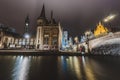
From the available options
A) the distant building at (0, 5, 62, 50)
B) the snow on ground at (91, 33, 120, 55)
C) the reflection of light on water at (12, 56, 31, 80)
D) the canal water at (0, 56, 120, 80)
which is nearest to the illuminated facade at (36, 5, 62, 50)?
the distant building at (0, 5, 62, 50)

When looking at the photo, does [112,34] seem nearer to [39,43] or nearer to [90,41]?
[90,41]

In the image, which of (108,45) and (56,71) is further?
(108,45)

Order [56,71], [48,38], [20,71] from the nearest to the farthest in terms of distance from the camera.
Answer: [20,71] → [56,71] → [48,38]

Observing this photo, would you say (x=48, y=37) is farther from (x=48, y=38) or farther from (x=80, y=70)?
(x=80, y=70)

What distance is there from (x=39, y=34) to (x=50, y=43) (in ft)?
40.1

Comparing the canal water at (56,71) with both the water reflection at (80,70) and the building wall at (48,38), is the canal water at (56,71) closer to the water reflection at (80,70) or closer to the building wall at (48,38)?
the water reflection at (80,70)

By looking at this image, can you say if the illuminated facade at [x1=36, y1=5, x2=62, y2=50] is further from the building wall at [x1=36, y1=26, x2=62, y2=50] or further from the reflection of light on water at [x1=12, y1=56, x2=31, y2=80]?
the reflection of light on water at [x1=12, y1=56, x2=31, y2=80]

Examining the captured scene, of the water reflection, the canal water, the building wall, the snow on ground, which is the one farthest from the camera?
the building wall

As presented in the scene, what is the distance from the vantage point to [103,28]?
103 meters

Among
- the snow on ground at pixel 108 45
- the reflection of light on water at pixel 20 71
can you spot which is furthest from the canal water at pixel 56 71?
the snow on ground at pixel 108 45

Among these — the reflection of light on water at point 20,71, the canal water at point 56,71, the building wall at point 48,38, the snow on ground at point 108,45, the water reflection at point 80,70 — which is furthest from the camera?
the building wall at point 48,38

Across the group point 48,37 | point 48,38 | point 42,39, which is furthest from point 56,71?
point 48,37

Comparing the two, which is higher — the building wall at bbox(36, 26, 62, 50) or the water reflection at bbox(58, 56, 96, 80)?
the building wall at bbox(36, 26, 62, 50)

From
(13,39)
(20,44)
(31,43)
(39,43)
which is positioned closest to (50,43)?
(39,43)
